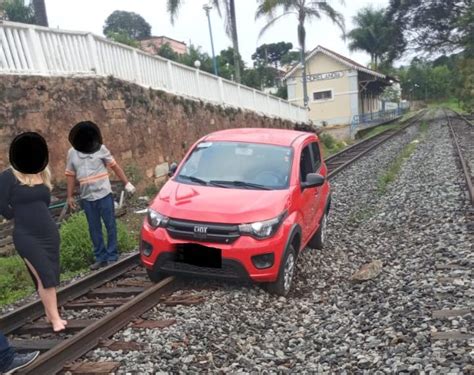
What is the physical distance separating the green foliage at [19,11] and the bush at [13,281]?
44034 millimetres

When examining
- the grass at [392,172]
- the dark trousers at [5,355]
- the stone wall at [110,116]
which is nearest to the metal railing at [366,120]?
the grass at [392,172]

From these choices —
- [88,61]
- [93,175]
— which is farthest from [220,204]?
[88,61]

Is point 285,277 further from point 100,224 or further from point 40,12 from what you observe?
point 40,12

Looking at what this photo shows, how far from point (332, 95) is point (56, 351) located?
44806mm

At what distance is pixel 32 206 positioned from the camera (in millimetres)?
4078

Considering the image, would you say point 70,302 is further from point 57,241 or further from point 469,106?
point 469,106

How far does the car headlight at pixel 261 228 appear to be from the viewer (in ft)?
16.8

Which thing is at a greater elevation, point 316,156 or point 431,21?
point 431,21

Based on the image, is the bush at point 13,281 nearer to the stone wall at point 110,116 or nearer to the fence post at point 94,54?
the stone wall at point 110,116

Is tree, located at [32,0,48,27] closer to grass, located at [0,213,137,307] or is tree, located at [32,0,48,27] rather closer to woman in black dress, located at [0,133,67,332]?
grass, located at [0,213,137,307]

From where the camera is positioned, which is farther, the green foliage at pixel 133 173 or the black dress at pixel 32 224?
the green foliage at pixel 133 173

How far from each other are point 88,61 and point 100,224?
5942 millimetres

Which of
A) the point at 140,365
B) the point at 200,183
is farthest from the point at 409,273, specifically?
the point at 140,365

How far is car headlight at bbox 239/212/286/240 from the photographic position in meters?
5.11
